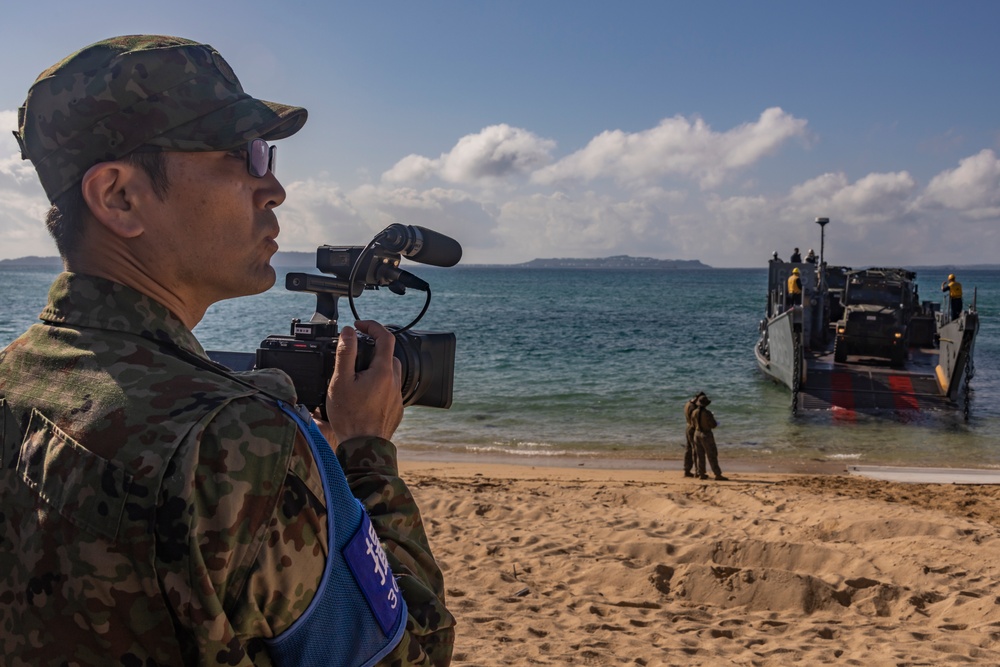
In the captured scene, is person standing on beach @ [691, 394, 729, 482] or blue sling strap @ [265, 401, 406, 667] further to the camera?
person standing on beach @ [691, 394, 729, 482]

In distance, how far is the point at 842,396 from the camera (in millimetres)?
19266

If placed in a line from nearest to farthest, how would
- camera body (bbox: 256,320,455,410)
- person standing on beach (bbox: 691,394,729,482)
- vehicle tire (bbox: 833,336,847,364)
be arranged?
camera body (bbox: 256,320,455,410) < person standing on beach (bbox: 691,394,729,482) < vehicle tire (bbox: 833,336,847,364)

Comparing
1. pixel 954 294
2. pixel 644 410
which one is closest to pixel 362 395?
pixel 644 410

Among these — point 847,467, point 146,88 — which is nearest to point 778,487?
point 847,467

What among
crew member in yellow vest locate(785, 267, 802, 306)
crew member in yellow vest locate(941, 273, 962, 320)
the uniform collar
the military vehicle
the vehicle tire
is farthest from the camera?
crew member in yellow vest locate(785, 267, 802, 306)

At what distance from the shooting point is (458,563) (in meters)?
7.18

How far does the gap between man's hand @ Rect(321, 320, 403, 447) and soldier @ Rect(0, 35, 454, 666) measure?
5.0 inches

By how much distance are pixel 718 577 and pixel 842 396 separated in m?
14.2

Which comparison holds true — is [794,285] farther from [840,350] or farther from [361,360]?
[361,360]

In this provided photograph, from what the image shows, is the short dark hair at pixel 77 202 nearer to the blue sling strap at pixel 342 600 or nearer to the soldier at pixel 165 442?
the soldier at pixel 165 442

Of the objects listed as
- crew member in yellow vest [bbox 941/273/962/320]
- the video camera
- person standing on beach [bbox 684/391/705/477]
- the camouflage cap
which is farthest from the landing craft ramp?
the camouflage cap

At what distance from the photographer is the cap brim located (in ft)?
4.41

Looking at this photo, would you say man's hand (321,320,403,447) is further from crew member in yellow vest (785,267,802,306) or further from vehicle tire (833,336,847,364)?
vehicle tire (833,336,847,364)

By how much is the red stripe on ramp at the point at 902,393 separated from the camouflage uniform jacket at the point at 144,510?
19709 millimetres
